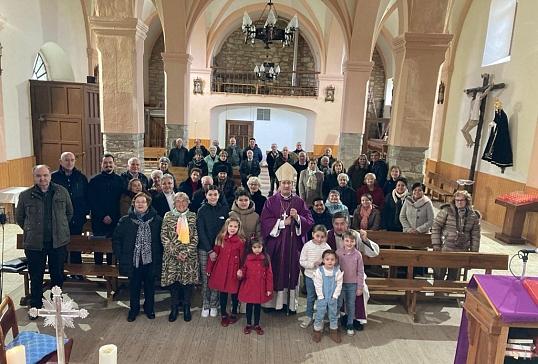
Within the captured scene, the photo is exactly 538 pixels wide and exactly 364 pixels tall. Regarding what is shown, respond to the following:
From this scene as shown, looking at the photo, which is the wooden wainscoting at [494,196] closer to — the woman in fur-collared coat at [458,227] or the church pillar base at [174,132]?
the woman in fur-collared coat at [458,227]

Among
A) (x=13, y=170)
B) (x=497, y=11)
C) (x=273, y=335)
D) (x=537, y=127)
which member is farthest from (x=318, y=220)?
(x=497, y=11)

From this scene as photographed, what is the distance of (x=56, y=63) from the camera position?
38.2ft

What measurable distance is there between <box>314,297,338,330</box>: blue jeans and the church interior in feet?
0.68

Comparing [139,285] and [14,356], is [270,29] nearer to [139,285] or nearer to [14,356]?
[139,285]

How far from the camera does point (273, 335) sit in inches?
163

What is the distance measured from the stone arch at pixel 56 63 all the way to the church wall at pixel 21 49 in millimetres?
297

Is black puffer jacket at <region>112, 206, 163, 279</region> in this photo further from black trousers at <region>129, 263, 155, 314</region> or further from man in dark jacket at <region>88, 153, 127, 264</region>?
man in dark jacket at <region>88, 153, 127, 264</region>

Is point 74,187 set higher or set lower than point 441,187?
higher

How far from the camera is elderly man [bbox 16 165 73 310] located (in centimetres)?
407

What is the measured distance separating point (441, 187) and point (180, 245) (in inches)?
431

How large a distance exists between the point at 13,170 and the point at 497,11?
43.2 ft

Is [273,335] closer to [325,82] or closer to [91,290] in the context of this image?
[91,290]

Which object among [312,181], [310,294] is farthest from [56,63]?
[310,294]

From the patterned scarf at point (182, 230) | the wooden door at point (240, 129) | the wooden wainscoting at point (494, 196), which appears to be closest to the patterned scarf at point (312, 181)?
A: the patterned scarf at point (182, 230)
